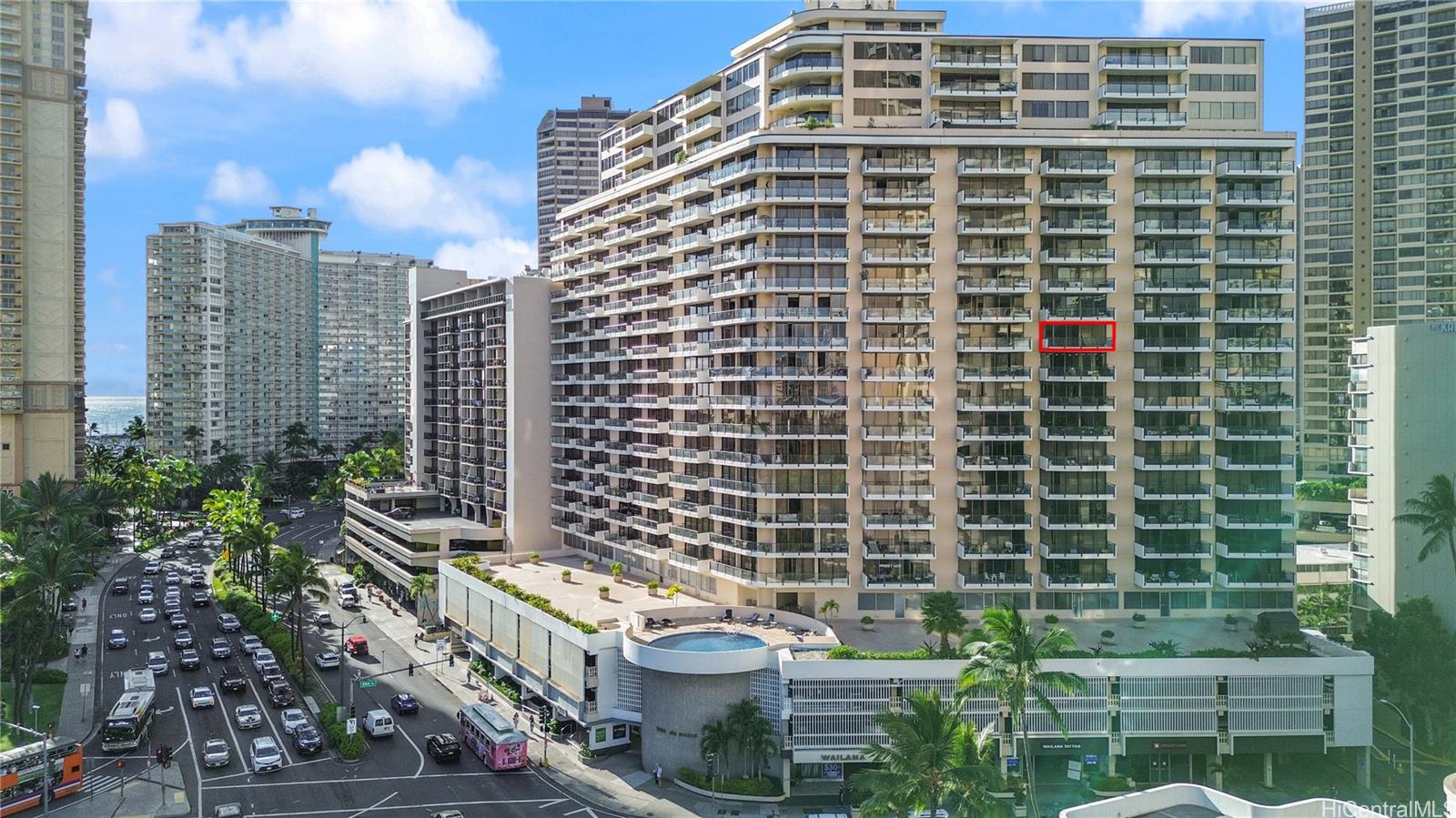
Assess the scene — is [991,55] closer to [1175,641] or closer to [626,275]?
[626,275]

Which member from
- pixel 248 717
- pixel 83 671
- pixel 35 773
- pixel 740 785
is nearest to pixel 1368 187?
pixel 740 785

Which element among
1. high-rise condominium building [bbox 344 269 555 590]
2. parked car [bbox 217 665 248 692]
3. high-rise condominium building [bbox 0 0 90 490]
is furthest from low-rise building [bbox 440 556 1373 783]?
high-rise condominium building [bbox 0 0 90 490]

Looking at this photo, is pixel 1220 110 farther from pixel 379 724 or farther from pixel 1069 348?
pixel 379 724

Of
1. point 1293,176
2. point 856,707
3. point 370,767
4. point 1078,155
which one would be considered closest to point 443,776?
point 370,767

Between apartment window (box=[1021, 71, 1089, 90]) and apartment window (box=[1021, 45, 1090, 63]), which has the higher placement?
apartment window (box=[1021, 45, 1090, 63])

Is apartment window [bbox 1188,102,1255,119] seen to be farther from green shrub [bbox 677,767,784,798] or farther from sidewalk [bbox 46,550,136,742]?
sidewalk [bbox 46,550,136,742]

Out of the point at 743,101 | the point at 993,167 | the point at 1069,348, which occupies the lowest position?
the point at 1069,348
